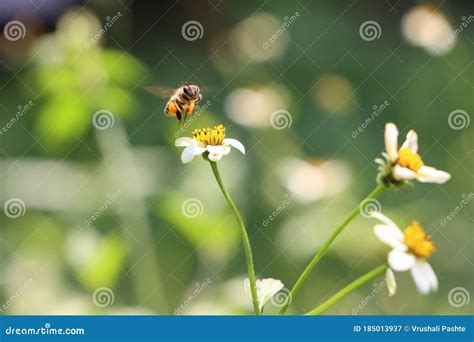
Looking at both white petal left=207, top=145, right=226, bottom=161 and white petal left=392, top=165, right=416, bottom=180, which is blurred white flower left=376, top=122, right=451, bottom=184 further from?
white petal left=207, top=145, right=226, bottom=161

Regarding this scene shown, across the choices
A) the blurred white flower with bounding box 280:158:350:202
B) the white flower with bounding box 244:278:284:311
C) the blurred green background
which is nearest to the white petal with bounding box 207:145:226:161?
the white flower with bounding box 244:278:284:311

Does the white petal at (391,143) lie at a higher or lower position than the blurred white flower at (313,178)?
higher

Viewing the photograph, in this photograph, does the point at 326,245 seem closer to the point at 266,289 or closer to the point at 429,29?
the point at 266,289

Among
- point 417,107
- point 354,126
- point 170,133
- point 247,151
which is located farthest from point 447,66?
point 170,133

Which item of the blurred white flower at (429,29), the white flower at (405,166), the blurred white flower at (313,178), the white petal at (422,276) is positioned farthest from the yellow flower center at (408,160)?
the blurred white flower at (429,29)

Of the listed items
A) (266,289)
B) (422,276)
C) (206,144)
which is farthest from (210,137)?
(422,276)

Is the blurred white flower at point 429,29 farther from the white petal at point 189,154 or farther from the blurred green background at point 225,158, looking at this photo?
the white petal at point 189,154
